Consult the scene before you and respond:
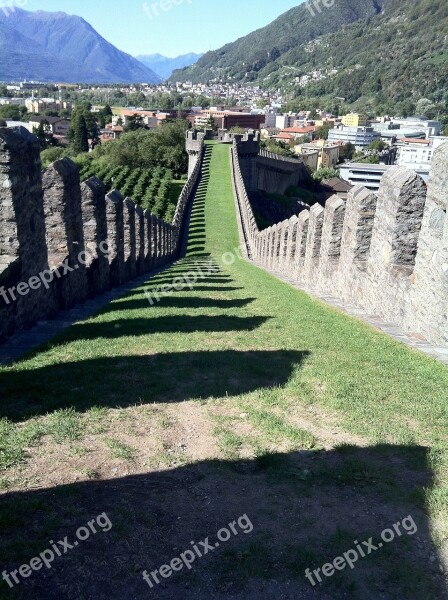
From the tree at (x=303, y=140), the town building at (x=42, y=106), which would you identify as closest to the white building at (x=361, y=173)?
the tree at (x=303, y=140)

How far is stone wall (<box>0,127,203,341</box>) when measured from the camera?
7.00 meters

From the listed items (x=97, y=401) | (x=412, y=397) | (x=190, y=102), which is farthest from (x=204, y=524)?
(x=190, y=102)

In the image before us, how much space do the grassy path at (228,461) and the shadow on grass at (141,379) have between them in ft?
0.07

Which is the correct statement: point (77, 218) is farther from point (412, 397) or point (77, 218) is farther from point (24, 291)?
point (412, 397)

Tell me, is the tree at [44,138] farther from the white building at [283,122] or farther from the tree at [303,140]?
the white building at [283,122]

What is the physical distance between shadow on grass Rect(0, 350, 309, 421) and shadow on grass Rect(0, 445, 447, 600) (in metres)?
1.16

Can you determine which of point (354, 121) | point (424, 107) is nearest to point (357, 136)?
point (354, 121)
